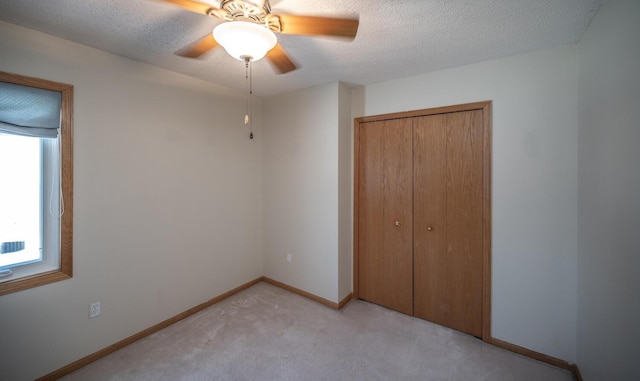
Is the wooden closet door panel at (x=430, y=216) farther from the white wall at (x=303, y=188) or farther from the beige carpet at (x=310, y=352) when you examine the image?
the white wall at (x=303, y=188)

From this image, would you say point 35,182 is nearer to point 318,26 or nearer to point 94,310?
point 94,310

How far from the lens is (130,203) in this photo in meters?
2.18

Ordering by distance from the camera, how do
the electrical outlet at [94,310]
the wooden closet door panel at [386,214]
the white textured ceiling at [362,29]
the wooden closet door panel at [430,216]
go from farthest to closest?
the wooden closet door panel at [386,214]
the wooden closet door panel at [430,216]
the electrical outlet at [94,310]
the white textured ceiling at [362,29]

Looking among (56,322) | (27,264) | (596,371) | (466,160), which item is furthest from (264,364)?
(466,160)

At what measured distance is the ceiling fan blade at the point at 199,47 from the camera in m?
1.48

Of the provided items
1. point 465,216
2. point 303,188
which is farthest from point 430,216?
point 303,188

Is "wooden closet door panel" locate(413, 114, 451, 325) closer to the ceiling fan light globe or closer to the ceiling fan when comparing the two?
the ceiling fan

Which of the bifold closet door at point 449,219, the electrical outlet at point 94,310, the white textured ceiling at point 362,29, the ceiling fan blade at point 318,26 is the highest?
the white textured ceiling at point 362,29

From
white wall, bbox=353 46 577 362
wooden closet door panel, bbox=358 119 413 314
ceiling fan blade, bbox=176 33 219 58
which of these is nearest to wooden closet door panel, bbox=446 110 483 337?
white wall, bbox=353 46 577 362

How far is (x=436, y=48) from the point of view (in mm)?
1945

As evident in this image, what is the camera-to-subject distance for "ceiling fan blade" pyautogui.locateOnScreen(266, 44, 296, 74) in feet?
5.02

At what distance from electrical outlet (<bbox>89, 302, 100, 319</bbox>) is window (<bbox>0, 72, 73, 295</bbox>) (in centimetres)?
30

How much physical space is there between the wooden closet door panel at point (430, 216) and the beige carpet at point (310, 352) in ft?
0.83

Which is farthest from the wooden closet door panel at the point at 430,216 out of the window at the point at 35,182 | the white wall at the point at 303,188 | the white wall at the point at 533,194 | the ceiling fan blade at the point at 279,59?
the window at the point at 35,182
